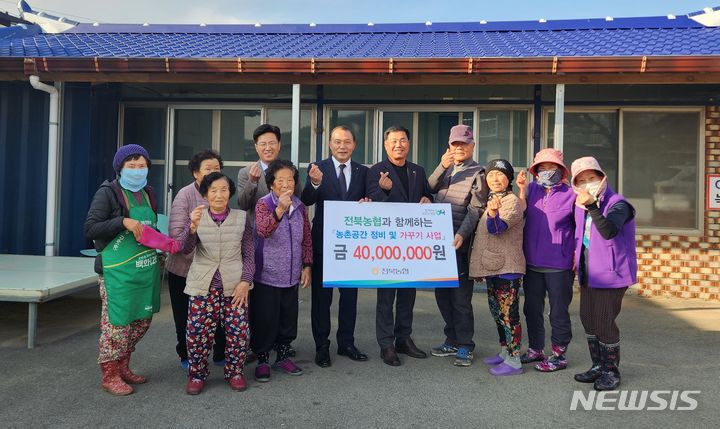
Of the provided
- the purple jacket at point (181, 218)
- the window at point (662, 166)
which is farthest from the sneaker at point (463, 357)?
the window at point (662, 166)

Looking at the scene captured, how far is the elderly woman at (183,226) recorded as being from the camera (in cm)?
309

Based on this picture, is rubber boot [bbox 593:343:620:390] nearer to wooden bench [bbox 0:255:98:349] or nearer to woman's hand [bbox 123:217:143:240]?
woman's hand [bbox 123:217:143:240]

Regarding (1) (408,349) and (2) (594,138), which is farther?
(2) (594,138)

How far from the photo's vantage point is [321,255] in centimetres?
357

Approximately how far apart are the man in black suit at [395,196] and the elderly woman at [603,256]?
1.14m

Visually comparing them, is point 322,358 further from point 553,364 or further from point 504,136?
point 504,136

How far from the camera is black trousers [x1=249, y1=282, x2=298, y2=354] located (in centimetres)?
320

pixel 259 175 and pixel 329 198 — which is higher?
pixel 259 175

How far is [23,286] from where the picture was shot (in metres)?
4.11

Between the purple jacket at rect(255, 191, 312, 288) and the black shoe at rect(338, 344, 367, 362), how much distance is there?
2.54 ft

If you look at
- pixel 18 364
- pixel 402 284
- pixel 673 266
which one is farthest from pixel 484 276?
pixel 673 266

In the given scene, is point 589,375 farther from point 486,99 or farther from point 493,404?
point 486,99

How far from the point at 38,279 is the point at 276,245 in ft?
9.17

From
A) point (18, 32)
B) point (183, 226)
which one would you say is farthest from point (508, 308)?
point (18, 32)
